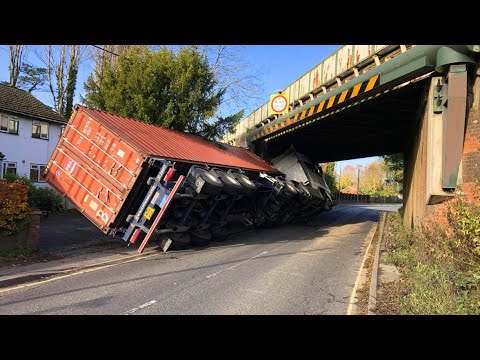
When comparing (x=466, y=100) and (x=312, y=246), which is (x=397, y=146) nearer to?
(x=312, y=246)

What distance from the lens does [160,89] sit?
1817cm

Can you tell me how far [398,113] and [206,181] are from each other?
829 cm

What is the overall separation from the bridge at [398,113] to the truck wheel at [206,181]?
493cm

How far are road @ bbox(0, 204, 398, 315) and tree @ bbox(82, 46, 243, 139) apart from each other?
870 centimetres

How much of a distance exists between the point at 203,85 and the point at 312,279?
13.1 meters

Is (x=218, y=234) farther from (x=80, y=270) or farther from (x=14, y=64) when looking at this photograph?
(x=14, y=64)

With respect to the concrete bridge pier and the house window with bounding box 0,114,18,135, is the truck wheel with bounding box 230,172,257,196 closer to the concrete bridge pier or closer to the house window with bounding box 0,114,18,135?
the concrete bridge pier

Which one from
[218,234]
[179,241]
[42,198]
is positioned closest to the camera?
[179,241]

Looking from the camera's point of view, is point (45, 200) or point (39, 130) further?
point (39, 130)

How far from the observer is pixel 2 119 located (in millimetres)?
21828

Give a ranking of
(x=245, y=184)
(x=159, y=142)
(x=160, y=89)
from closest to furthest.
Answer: (x=159, y=142) → (x=245, y=184) → (x=160, y=89)

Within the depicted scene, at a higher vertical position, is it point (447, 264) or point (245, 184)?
point (245, 184)

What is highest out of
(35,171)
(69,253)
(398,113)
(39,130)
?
(398,113)

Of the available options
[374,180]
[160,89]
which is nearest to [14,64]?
[160,89]
